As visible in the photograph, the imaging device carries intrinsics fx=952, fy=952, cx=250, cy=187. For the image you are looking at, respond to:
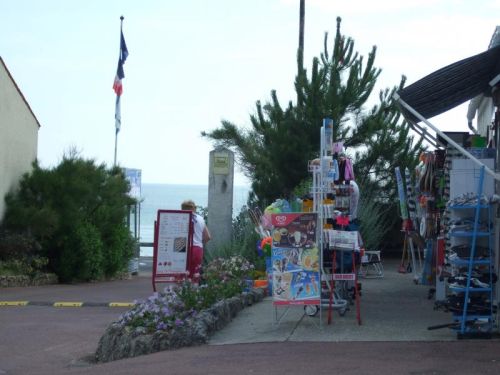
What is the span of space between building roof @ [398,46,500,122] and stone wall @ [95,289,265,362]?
3.49 meters

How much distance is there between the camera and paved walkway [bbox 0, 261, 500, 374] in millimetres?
9195

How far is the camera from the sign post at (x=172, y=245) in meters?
13.9

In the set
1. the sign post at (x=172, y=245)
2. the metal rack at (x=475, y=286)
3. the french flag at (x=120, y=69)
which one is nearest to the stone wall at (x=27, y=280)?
the sign post at (x=172, y=245)

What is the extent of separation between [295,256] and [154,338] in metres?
2.01

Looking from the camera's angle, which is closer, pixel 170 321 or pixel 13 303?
pixel 170 321

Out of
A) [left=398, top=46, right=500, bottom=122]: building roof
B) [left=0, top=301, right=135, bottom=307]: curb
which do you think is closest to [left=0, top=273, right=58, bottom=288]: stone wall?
[left=0, top=301, right=135, bottom=307]: curb

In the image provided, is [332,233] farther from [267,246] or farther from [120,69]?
[120,69]

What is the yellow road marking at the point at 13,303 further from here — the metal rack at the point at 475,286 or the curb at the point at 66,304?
the metal rack at the point at 475,286

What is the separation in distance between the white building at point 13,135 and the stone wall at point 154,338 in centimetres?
1250

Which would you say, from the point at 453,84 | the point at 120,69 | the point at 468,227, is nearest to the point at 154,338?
the point at 468,227

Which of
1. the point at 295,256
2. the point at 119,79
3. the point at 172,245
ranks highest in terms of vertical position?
the point at 119,79

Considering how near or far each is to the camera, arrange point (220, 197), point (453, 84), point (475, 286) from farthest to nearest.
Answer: point (220, 197)
point (453, 84)
point (475, 286)

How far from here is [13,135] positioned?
23.8 metres

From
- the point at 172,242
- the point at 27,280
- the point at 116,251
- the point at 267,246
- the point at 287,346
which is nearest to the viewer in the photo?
the point at 287,346
